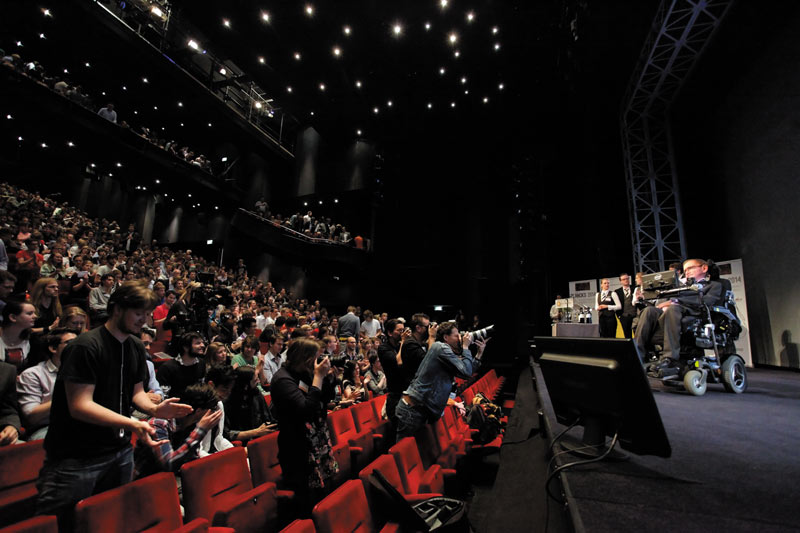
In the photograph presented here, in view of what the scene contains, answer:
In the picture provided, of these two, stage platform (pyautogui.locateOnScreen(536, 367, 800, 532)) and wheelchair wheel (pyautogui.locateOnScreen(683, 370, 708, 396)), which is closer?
stage platform (pyautogui.locateOnScreen(536, 367, 800, 532))

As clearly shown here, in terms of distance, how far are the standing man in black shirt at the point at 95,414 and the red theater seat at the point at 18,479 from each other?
60 centimetres

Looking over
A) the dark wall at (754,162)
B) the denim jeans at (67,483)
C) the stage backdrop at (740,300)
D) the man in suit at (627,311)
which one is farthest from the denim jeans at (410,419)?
the dark wall at (754,162)

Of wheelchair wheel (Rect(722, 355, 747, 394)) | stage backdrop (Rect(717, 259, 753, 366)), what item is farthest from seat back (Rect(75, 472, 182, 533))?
stage backdrop (Rect(717, 259, 753, 366))

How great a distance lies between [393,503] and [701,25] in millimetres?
9678

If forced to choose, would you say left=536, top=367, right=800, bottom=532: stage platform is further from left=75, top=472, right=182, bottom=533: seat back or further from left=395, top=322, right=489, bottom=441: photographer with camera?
left=75, top=472, right=182, bottom=533: seat back

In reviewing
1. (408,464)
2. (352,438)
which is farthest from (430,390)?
(352,438)

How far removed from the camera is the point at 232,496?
2.03m

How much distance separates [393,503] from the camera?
74.5 inches

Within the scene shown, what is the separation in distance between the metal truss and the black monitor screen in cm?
857

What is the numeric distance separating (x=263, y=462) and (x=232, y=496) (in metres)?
0.40

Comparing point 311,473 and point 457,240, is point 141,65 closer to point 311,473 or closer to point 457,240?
point 457,240

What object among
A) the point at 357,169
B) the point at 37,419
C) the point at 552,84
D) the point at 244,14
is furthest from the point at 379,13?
the point at 37,419

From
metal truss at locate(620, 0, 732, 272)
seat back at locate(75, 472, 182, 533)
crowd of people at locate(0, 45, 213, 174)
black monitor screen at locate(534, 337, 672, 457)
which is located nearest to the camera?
Result: black monitor screen at locate(534, 337, 672, 457)

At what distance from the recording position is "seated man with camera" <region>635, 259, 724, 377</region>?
2996 mm
